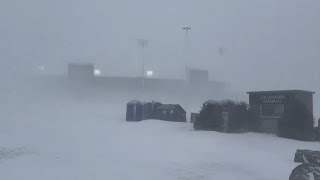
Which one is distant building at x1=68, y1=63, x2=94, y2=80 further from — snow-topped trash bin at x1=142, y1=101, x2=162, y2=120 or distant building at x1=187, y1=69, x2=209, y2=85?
snow-topped trash bin at x1=142, y1=101, x2=162, y2=120

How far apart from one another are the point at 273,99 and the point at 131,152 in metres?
18.2

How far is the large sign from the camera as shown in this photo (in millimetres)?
33562

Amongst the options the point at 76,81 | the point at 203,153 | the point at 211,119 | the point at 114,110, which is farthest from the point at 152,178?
the point at 76,81

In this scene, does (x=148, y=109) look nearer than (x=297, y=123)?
No

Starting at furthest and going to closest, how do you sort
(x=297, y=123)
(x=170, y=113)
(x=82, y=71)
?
(x=82, y=71) < (x=170, y=113) < (x=297, y=123)

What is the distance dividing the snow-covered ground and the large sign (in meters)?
4.08

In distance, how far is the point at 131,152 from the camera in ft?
73.9

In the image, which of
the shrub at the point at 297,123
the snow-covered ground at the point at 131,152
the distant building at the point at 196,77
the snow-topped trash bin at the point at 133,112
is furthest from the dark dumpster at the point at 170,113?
the distant building at the point at 196,77

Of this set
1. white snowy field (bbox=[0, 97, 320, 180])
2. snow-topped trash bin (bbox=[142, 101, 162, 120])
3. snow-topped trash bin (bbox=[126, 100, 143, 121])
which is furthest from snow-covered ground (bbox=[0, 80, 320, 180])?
snow-topped trash bin (bbox=[142, 101, 162, 120])

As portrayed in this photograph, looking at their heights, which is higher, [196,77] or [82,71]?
[82,71]

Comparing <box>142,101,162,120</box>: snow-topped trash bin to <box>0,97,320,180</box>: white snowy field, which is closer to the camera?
<box>0,97,320,180</box>: white snowy field

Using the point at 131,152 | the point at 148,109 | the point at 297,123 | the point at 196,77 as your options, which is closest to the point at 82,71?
the point at 196,77

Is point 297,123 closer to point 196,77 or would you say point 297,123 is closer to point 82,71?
point 196,77

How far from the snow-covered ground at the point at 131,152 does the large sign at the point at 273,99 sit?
13.4ft
